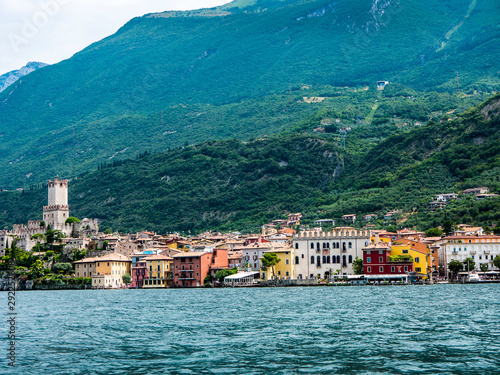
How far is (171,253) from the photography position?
123000 mm

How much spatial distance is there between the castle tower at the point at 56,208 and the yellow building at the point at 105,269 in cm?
3860

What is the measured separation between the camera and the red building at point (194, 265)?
111688 mm

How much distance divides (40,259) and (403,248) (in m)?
61.8

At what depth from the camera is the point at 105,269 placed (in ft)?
388

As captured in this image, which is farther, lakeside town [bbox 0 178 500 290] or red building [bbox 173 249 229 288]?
red building [bbox 173 249 229 288]

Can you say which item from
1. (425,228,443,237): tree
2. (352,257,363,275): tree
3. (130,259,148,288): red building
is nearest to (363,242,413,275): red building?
(352,257,363,275): tree

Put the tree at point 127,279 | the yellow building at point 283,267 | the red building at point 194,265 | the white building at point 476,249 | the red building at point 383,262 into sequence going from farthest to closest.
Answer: the tree at point 127,279, the red building at point 194,265, the yellow building at point 283,267, the white building at point 476,249, the red building at point 383,262

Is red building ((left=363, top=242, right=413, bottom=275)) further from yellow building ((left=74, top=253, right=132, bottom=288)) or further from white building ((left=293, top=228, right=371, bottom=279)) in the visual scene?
yellow building ((left=74, top=253, right=132, bottom=288))

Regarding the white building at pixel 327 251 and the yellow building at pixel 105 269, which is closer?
the white building at pixel 327 251

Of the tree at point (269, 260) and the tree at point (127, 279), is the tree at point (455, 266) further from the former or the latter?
the tree at point (127, 279)

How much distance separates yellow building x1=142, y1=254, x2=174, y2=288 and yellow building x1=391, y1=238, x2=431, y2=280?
33448mm

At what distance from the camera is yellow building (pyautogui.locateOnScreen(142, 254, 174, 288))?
115625 mm

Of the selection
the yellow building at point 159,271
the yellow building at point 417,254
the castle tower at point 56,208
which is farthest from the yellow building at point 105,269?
the yellow building at point 417,254

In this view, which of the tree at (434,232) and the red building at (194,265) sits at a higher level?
the tree at (434,232)
